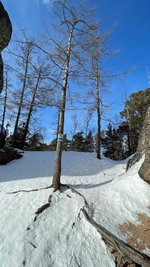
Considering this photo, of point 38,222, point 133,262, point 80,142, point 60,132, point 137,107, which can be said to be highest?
point 137,107

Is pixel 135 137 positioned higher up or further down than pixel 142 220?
higher up

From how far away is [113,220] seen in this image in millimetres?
4770

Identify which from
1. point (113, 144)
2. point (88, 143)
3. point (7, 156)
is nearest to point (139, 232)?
point (7, 156)

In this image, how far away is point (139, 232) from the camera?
4352 millimetres

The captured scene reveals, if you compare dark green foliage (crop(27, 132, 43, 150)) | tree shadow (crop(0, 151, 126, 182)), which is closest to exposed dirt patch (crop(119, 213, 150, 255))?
tree shadow (crop(0, 151, 126, 182))

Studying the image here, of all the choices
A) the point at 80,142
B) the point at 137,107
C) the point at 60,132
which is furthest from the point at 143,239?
the point at 80,142

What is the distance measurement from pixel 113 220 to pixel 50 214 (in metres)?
1.77

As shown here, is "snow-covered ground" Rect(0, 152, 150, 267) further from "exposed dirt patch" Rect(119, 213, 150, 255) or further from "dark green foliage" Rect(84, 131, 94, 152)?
"dark green foliage" Rect(84, 131, 94, 152)

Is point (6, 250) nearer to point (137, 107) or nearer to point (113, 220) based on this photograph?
point (113, 220)

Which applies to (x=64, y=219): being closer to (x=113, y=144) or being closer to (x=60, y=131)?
(x=60, y=131)

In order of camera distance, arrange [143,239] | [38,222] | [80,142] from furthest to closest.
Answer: [80,142]
[38,222]
[143,239]

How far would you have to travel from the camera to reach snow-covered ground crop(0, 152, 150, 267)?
3.58 metres

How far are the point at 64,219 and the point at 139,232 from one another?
1.96m

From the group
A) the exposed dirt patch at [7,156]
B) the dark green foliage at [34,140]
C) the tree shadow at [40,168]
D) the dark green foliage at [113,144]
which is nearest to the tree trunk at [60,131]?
the tree shadow at [40,168]
